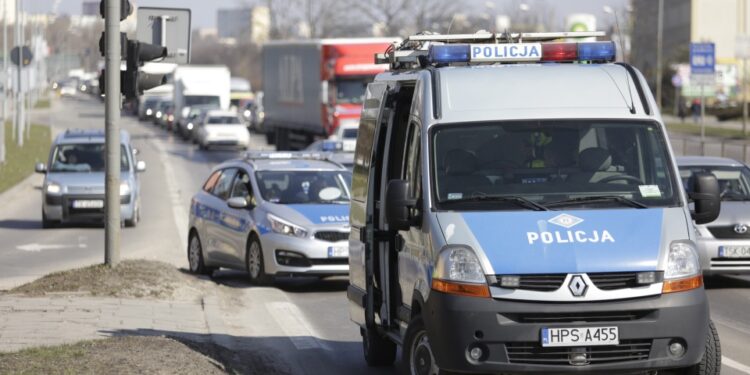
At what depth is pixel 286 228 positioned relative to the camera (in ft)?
54.7

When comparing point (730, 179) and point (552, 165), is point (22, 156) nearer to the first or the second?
point (730, 179)

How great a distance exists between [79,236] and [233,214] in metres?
9.21

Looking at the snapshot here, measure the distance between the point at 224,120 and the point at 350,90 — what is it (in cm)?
1870

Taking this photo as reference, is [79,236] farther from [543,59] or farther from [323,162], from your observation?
[543,59]

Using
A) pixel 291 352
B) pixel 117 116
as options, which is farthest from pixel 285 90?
pixel 291 352

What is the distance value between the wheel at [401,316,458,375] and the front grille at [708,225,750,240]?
821 cm

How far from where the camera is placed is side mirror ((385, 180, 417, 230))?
338 inches

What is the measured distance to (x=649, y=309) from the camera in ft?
26.3

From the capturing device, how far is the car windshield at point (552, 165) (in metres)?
8.62

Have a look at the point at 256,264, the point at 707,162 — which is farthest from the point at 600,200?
the point at 707,162

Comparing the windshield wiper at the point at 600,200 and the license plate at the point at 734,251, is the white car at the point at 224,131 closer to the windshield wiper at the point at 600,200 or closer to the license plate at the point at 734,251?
the license plate at the point at 734,251

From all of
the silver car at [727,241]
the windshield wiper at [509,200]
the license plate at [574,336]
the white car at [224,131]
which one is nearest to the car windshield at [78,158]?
the silver car at [727,241]

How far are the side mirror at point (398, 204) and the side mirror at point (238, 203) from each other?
8.66 m

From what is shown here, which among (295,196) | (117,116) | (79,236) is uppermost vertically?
(117,116)
